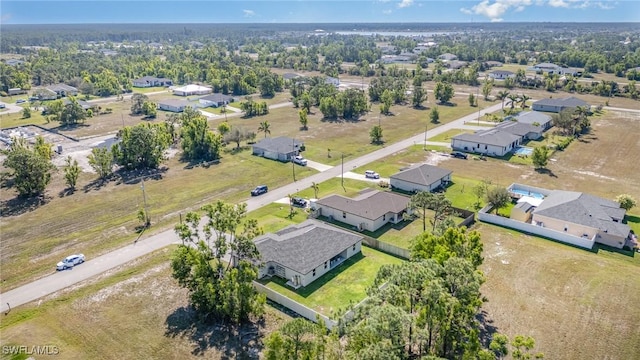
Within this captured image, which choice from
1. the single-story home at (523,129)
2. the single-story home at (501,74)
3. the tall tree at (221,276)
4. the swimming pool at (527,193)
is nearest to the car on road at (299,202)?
the tall tree at (221,276)

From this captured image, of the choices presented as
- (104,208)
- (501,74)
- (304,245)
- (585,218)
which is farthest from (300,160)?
(501,74)

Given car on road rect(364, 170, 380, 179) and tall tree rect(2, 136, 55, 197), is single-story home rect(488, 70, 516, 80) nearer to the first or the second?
car on road rect(364, 170, 380, 179)

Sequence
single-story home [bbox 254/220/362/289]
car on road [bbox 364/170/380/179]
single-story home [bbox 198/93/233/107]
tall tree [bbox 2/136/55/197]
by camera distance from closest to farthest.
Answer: single-story home [bbox 254/220/362/289] → tall tree [bbox 2/136/55/197] → car on road [bbox 364/170/380/179] → single-story home [bbox 198/93/233/107]

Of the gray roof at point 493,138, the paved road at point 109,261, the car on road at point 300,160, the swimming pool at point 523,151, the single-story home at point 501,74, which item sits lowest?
the swimming pool at point 523,151

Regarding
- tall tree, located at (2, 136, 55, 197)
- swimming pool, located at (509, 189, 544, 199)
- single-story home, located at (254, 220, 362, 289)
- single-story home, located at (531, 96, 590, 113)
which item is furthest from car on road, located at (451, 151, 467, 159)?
tall tree, located at (2, 136, 55, 197)

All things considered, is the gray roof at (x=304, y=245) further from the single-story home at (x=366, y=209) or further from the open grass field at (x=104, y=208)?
the open grass field at (x=104, y=208)

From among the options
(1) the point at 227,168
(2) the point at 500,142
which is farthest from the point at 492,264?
(1) the point at 227,168
